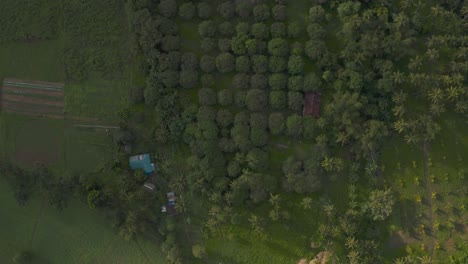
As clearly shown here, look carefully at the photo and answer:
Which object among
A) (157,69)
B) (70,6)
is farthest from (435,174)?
(70,6)

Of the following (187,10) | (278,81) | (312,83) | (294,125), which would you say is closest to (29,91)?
(187,10)

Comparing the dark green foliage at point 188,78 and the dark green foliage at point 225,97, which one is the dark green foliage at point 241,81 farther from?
the dark green foliage at point 188,78

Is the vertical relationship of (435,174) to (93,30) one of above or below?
below

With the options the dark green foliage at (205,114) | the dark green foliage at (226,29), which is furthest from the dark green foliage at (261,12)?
the dark green foliage at (205,114)

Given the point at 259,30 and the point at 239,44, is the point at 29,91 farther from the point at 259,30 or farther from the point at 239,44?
the point at 259,30

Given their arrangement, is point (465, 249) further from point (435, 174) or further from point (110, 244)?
point (110, 244)

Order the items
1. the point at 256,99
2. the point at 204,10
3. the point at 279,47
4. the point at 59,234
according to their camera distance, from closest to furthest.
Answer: the point at 256,99, the point at 279,47, the point at 204,10, the point at 59,234

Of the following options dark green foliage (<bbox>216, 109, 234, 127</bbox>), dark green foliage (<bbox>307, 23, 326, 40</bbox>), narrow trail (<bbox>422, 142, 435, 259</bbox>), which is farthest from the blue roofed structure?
narrow trail (<bbox>422, 142, 435, 259</bbox>)
